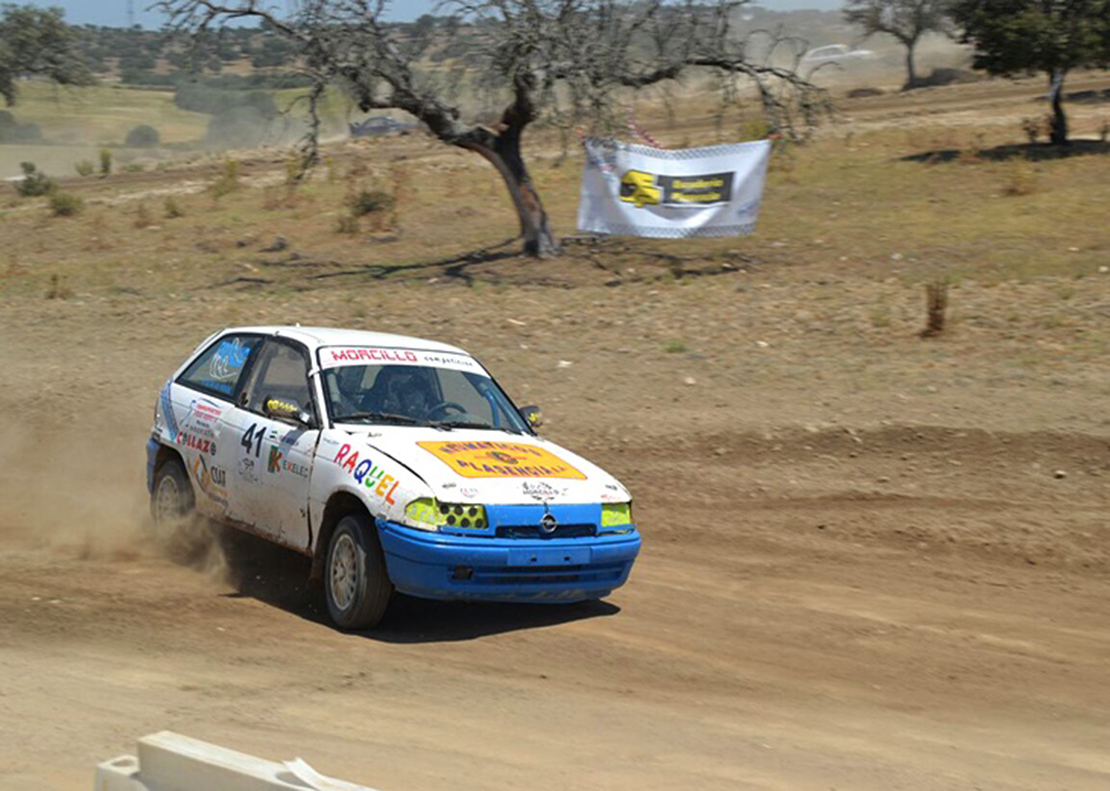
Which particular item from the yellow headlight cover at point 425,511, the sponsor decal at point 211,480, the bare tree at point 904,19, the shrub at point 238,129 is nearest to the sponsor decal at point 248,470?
the sponsor decal at point 211,480

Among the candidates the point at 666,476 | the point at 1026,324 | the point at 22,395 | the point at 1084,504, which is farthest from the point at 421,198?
the point at 1084,504

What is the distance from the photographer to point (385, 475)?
299 inches

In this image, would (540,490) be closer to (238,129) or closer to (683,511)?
(683,511)

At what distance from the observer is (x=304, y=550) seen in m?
8.16

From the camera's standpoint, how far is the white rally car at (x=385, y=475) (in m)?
7.45

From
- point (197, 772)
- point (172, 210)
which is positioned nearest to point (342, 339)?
point (197, 772)

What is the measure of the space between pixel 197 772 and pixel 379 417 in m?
4.33

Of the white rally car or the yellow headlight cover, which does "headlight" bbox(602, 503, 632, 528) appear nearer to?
the white rally car

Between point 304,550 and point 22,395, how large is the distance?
29.5 feet

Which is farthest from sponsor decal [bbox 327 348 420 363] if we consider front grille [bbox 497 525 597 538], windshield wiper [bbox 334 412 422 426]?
front grille [bbox 497 525 597 538]

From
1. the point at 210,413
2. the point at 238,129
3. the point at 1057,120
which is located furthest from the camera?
the point at 238,129

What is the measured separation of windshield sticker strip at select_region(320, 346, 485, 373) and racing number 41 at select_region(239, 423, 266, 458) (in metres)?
0.56

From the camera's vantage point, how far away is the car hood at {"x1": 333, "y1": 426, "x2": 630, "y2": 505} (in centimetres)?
754

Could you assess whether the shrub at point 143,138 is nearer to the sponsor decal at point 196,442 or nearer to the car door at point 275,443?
the sponsor decal at point 196,442
